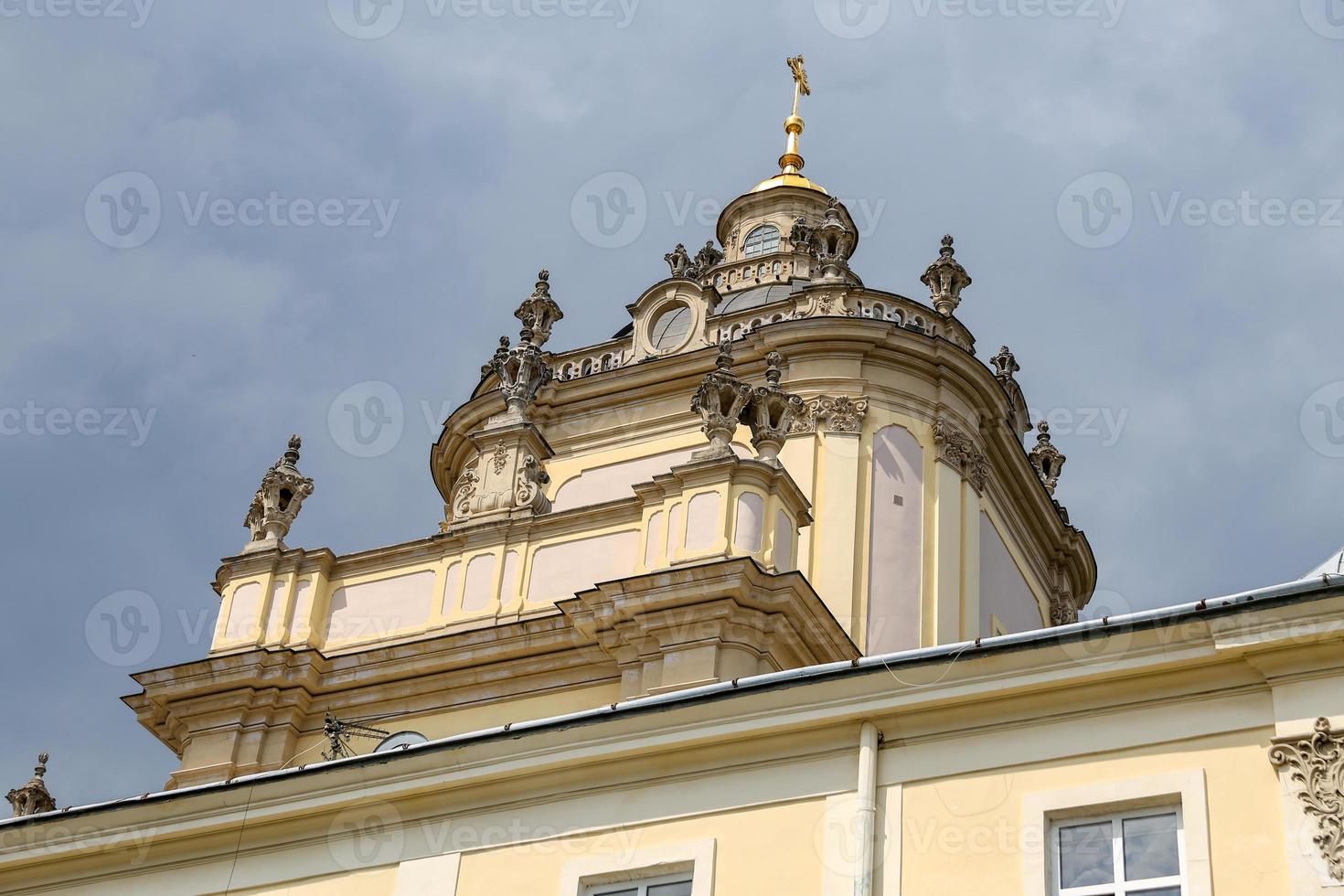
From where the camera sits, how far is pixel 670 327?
3644cm

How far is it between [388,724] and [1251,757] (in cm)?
1611

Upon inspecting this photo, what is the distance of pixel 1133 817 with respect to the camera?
49.5 feet

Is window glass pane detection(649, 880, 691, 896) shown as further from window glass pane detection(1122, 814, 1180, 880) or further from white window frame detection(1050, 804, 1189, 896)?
window glass pane detection(1122, 814, 1180, 880)

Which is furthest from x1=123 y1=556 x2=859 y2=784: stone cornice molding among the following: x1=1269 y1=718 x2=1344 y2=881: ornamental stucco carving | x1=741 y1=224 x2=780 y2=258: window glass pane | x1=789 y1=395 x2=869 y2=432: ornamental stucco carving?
x1=741 y1=224 x2=780 y2=258: window glass pane

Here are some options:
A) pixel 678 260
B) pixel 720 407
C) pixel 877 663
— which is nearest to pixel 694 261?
pixel 678 260

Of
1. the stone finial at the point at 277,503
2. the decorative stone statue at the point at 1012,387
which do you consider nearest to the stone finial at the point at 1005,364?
the decorative stone statue at the point at 1012,387

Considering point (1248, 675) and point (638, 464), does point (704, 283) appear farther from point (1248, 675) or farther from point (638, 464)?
point (1248, 675)

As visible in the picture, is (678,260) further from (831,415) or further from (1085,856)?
(1085,856)

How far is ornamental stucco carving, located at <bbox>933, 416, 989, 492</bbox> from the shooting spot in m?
33.4

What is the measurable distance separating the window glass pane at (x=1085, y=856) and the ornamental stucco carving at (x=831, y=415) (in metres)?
17.6

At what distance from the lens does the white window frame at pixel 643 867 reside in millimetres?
16297

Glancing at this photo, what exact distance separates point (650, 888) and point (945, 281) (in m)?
21.4

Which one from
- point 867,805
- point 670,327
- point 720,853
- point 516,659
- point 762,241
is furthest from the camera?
point 762,241

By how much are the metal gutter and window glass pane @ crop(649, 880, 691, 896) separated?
1406mm
